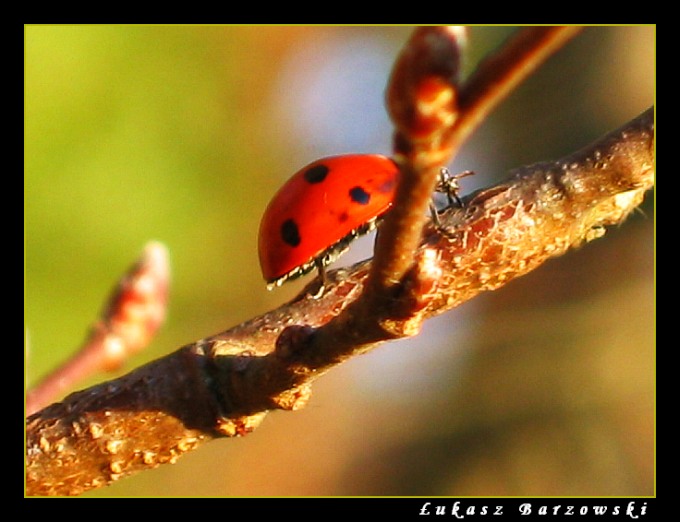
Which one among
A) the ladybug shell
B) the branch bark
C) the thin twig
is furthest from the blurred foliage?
the branch bark

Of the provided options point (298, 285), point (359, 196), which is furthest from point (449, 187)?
point (298, 285)

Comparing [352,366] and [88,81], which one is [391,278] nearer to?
[88,81]

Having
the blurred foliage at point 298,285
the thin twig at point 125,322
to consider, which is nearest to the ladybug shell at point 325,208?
the thin twig at point 125,322

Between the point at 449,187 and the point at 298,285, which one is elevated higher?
the point at 298,285

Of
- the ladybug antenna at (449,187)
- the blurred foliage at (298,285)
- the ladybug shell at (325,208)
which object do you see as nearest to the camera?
the ladybug antenna at (449,187)

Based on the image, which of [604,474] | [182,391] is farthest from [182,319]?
[182,391]

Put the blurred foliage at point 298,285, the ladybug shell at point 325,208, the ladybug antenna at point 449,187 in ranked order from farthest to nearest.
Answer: the blurred foliage at point 298,285, the ladybug shell at point 325,208, the ladybug antenna at point 449,187

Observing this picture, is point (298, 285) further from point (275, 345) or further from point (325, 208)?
point (275, 345)

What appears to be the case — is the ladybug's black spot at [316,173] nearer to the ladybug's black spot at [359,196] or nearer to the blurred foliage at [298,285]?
the ladybug's black spot at [359,196]

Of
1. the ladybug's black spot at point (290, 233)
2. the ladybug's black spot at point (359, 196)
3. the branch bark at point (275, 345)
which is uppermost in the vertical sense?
the ladybug's black spot at point (359, 196)
